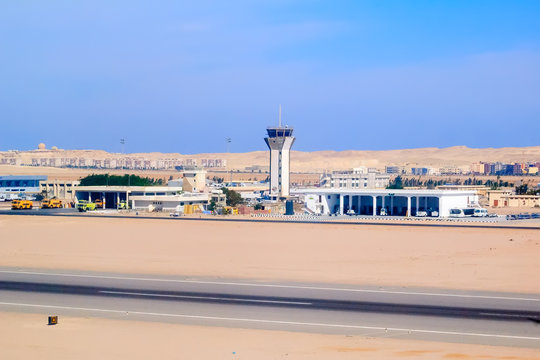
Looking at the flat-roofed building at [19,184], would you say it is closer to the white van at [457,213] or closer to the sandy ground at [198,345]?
the white van at [457,213]

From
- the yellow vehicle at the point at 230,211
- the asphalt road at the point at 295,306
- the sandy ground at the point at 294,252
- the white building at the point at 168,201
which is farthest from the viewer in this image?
the white building at the point at 168,201

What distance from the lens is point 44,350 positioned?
19.0 metres

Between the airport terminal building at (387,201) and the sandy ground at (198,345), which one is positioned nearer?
the sandy ground at (198,345)

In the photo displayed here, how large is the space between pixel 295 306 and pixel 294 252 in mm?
15791

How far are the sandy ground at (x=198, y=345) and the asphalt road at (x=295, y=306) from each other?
0.85 meters

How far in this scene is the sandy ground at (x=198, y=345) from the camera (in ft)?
60.6

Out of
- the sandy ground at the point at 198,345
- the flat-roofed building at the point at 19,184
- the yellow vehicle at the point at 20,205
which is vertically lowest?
the sandy ground at the point at 198,345

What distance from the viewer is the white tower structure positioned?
108 m

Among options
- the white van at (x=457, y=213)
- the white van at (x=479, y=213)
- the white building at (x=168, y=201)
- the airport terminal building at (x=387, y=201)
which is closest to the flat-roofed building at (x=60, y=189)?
the white building at (x=168, y=201)

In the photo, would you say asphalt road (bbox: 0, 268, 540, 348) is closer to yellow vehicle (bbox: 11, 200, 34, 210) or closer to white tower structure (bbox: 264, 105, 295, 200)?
yellow vehicle (bbox: 11, 200, 34, 210)

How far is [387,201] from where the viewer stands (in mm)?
82625

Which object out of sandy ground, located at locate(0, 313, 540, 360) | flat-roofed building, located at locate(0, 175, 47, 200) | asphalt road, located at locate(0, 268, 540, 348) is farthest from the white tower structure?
sandy ground, located at locate(0, 313, 540, 360)

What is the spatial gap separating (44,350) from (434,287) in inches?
634

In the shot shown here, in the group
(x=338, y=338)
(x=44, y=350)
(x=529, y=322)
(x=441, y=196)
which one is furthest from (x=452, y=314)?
(x=441, y=196)
